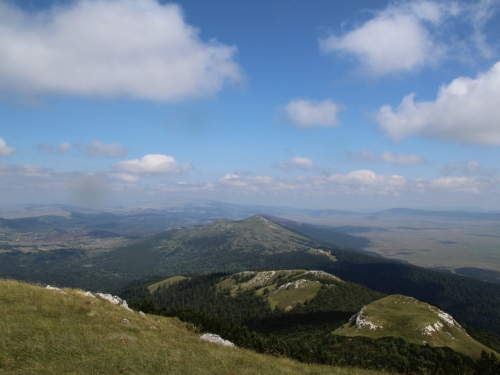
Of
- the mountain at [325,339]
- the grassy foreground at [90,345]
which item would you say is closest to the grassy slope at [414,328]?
the mountain at [325,339]

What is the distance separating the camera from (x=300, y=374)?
20.8 metres

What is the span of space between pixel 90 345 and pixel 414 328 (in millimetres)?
82866

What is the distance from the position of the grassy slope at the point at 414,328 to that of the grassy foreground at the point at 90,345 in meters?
63.5

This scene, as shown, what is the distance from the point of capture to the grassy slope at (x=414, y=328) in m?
70.7

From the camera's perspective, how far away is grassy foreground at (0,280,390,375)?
16.8 metres

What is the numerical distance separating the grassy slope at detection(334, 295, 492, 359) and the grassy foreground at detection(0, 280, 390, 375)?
63471 mm

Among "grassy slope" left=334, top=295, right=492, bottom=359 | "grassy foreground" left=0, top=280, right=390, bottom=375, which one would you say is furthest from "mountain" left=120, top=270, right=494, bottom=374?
"grassy foreground" left=0, top=280, right=390, bottom=375

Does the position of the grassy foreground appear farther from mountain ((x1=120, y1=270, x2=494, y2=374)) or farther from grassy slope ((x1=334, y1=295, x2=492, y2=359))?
grassy slope ((x1=334, y1=295, x2=492, y2=359))

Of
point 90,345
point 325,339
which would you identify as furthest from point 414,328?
point 90,345

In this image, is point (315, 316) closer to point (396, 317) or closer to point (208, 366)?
point (396, 317)

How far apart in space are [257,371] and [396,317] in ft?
275

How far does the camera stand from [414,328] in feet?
244

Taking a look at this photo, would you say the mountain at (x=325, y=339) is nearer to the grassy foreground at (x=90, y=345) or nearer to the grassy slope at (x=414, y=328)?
the grassy slope at (x=414, y=328)

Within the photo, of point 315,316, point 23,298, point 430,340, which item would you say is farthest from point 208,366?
point 315,316
